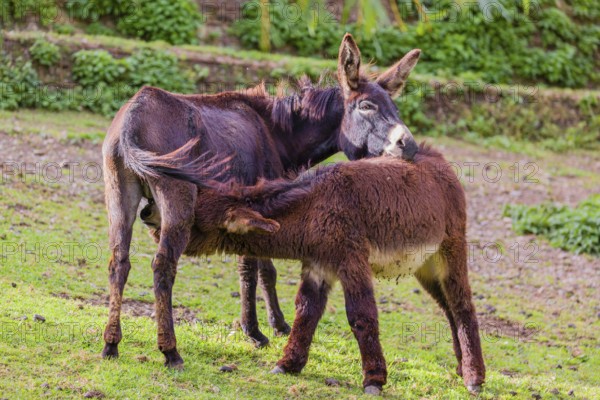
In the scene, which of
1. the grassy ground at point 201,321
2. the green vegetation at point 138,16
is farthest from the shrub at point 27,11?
the grassy ground at point 201,321

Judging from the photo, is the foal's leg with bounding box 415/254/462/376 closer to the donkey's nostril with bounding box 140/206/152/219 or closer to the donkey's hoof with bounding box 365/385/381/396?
the donkey's hoof with bounding box 365/385/381/396

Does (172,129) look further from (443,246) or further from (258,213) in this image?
(443,246)

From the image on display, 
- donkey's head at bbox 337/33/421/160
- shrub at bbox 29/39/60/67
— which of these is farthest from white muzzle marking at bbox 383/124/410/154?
shrub at bbox 29/39/60/67

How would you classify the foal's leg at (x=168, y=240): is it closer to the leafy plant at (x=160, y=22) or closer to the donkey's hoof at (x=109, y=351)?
the donkey's hoof at (x=109, y=351)

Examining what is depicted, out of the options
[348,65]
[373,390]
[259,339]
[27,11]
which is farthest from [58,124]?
[373,390]

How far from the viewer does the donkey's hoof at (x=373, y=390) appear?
267 inches

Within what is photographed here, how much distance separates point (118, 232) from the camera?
6.71 m

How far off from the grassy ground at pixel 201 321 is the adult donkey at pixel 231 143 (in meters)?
0.48

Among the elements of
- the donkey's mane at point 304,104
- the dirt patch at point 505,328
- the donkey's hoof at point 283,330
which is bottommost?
the dirt patch at point 505,328

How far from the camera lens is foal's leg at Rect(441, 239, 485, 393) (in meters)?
7.41

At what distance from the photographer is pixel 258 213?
671 cm

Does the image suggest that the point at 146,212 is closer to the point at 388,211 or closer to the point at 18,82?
the point at 388,211

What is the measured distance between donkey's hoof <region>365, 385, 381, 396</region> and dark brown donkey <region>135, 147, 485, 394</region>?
11mm

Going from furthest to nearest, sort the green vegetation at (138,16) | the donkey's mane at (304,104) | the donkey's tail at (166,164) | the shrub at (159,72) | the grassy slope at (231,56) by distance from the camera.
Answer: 1. the green vegetation at (138,16)
2. the grassy slope at (231,56)
3. the shrub at (159,72)
4. the donkey's mane at (304,104)
5. the donkey's tail at (166,164)
